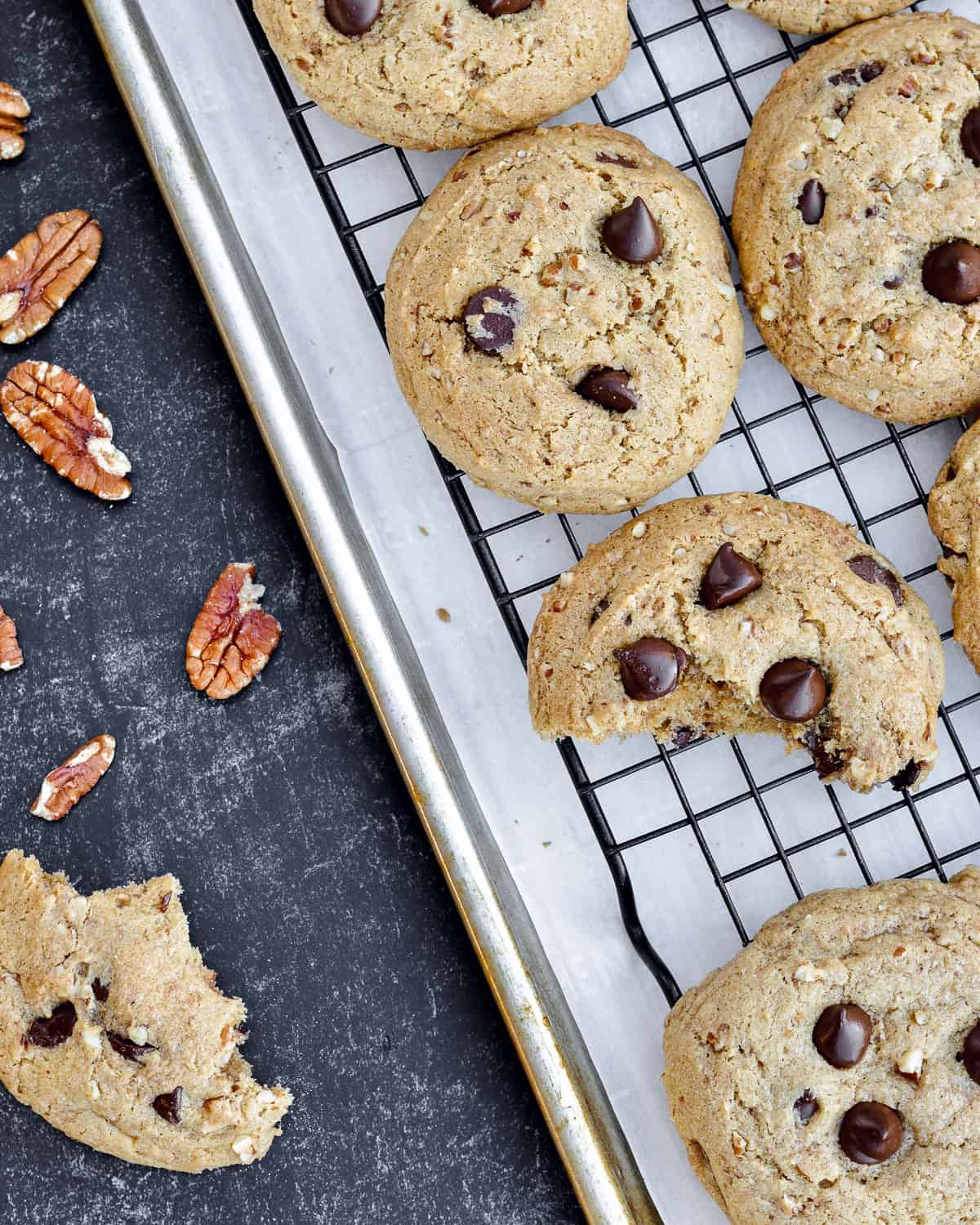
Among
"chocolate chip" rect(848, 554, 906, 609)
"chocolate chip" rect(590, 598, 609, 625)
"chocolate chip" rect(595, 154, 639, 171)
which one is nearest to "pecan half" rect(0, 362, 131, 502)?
"chocolate chip" rect(590, 598, 609, 625)

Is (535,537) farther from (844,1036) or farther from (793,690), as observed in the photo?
(844,1036)

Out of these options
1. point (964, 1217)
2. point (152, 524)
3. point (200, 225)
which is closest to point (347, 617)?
point (152, 524)

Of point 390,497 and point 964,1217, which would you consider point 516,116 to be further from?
point 964,1217

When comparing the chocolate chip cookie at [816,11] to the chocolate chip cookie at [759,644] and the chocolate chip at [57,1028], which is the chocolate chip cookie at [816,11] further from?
the chocolate chip at [57,1028]

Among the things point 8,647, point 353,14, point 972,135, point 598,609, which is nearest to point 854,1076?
point 598,609

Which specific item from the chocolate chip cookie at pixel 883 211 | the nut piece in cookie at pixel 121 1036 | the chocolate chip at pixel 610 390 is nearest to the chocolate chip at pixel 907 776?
the chocolate chip cookie at pixel 883 211
